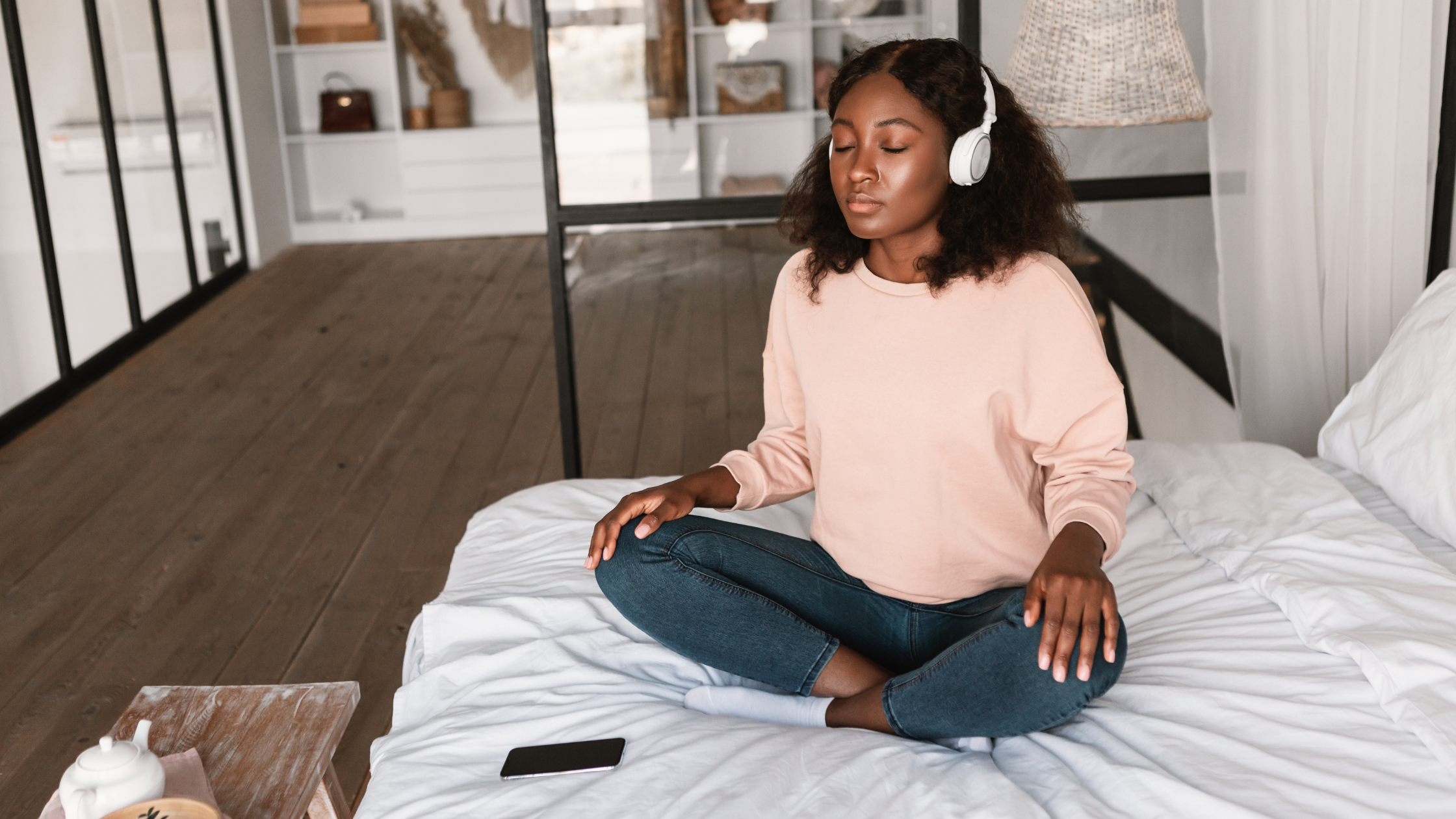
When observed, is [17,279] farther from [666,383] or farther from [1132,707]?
[1132,707]

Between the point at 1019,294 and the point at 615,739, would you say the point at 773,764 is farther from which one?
the point at 1019,294

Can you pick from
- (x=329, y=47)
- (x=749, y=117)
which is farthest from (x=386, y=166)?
(x=749, y=117)

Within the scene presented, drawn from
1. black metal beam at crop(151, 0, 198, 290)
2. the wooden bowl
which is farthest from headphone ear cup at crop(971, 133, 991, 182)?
black metal beam at crop(151, 0, 198, 290)

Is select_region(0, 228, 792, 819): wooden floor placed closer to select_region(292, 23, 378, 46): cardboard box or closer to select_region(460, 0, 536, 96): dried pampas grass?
select_region(292, 23, 378, 46): cardboard box

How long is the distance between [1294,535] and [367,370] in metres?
3.00

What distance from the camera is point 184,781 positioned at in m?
1.13

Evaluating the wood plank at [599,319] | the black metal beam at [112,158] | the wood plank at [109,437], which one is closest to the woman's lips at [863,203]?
the wood plank at [599,319]

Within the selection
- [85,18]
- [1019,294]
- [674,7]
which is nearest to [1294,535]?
[1019,294]

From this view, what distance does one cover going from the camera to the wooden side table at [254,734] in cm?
115

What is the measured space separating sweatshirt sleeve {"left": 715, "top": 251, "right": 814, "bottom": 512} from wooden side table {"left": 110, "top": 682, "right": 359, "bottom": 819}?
52cm

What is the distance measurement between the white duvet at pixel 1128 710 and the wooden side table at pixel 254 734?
7 cm

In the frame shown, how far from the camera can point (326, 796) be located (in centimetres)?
139

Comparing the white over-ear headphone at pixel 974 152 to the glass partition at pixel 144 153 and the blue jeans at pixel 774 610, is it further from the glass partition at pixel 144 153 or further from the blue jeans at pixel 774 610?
the glass partition at pixel 144 153

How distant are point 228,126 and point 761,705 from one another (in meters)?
4.63
